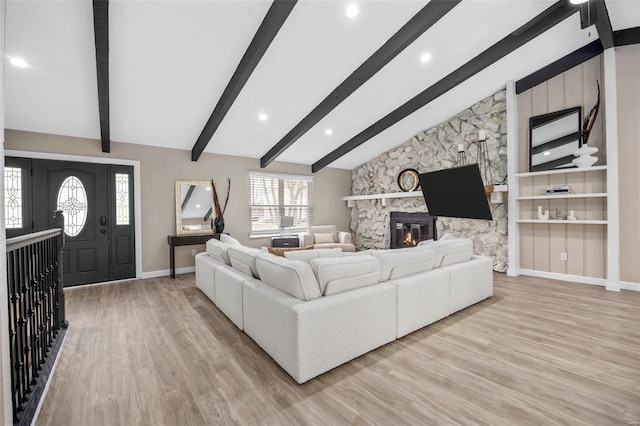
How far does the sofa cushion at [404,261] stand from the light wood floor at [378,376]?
22.1 inches

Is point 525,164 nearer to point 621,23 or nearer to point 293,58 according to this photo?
point 621,23

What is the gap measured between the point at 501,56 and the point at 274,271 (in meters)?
4.13

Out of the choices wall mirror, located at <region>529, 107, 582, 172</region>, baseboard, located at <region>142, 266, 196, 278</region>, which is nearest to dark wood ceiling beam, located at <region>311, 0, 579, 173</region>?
wall mirror, located at <region>529, 107, 582, 172</region>

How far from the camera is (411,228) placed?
20.3 feet

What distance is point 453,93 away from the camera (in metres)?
4.61

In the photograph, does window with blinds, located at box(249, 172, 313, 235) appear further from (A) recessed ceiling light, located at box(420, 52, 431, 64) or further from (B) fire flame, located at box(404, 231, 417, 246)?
(A) recessed ceiling light, located at box(420, 52, 431, 64)

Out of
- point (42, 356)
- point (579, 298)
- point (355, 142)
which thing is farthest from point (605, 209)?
point (42, 356)

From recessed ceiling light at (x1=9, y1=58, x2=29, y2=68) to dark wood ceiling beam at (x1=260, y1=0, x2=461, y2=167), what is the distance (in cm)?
332

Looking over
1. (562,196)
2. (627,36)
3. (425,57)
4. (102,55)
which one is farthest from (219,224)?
(627,36)

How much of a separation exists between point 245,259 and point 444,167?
4384mm

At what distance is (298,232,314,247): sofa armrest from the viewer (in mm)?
6031

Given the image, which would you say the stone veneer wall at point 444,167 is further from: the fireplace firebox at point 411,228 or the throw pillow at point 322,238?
the throw pillow at point 322,238

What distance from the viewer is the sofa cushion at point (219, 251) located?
3.18m

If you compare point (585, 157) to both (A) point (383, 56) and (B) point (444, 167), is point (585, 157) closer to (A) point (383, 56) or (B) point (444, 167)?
(B) point (444, 167)
